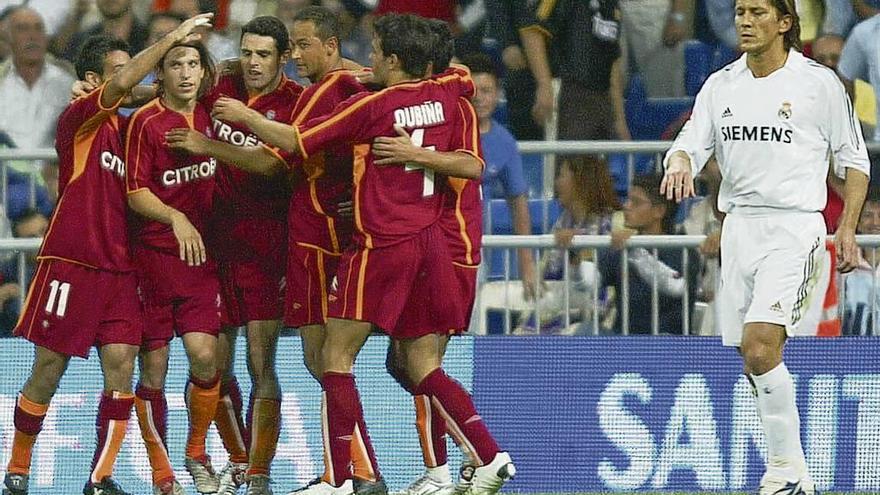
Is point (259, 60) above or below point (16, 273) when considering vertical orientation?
above

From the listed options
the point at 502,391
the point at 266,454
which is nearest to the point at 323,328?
the point at 266,454

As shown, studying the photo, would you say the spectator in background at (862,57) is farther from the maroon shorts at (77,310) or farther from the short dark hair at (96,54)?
the maroon shorts at (77,310)

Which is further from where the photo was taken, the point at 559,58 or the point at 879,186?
the point at 559,58

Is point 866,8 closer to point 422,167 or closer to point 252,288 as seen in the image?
point 422,167

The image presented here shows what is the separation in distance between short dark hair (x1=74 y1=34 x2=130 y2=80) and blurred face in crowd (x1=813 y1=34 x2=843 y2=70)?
5108 mm

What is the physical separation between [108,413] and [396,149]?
6.13 feet

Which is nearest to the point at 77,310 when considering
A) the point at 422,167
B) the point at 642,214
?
the point at 422,167

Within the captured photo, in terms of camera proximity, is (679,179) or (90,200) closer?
(679,179)

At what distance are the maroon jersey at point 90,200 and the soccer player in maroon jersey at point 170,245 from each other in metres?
0.09

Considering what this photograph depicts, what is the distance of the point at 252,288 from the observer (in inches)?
397

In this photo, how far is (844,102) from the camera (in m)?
9.22

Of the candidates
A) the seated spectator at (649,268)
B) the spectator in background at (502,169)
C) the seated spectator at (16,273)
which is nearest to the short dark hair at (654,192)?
the seated spectator at (649,268)

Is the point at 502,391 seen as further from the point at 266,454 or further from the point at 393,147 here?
the point at 393,147

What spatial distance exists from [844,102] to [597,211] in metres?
2.77
